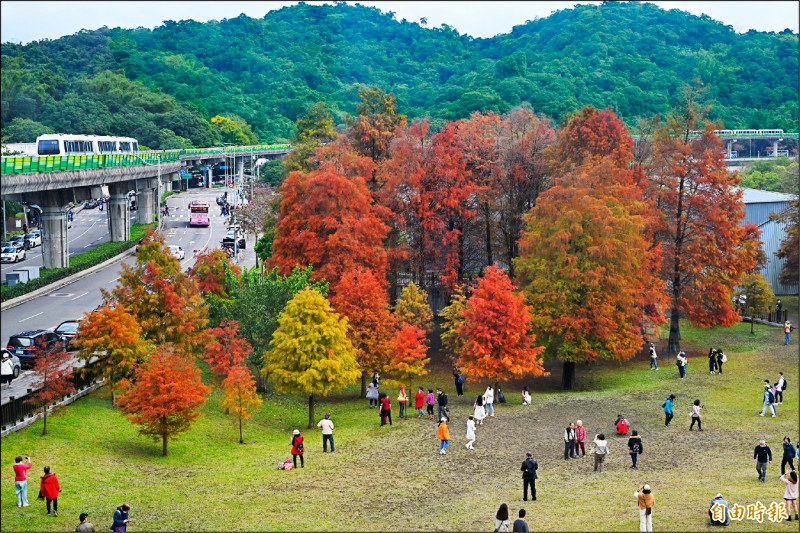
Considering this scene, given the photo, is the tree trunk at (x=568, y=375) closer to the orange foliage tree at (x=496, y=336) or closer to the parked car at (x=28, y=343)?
the orange foliage tree at (x=496, y=336)

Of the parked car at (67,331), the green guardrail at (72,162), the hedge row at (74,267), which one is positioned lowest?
the parked car at (67,331)

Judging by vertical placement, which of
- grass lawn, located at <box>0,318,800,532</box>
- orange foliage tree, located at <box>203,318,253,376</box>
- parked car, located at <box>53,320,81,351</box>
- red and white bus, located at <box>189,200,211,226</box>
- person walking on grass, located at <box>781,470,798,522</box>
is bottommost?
grass lawn, located at <box>0,318,800,532</box>

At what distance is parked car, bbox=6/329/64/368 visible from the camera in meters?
37.3

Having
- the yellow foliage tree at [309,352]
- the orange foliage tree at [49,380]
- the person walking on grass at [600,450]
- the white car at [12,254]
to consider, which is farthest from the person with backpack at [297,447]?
the white car at [12,254]

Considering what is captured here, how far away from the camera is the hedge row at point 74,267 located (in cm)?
5191

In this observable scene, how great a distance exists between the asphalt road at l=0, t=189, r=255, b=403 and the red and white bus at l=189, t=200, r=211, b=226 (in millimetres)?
768

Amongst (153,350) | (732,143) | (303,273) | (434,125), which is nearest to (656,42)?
(732,143)

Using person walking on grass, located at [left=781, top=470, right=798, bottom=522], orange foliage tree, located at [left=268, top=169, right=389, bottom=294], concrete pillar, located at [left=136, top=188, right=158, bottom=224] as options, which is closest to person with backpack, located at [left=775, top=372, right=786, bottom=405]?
person walking on grass, located at [left=781, top=470, right=798, bottom=522]

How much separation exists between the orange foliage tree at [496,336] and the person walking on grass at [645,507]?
1952 centimetres

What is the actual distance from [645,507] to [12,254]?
6029cm

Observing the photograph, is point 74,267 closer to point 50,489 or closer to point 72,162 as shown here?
point 72,162

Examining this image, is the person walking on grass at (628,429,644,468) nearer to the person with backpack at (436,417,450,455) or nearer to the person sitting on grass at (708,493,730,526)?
the person with backpack at (436,417,450,455)

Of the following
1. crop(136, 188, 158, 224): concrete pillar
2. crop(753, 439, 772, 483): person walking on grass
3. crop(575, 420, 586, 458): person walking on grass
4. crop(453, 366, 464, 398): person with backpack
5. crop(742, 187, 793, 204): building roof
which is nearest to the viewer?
crop(753, 439, 772, 483): person walking on grass

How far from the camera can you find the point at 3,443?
27.5 m
